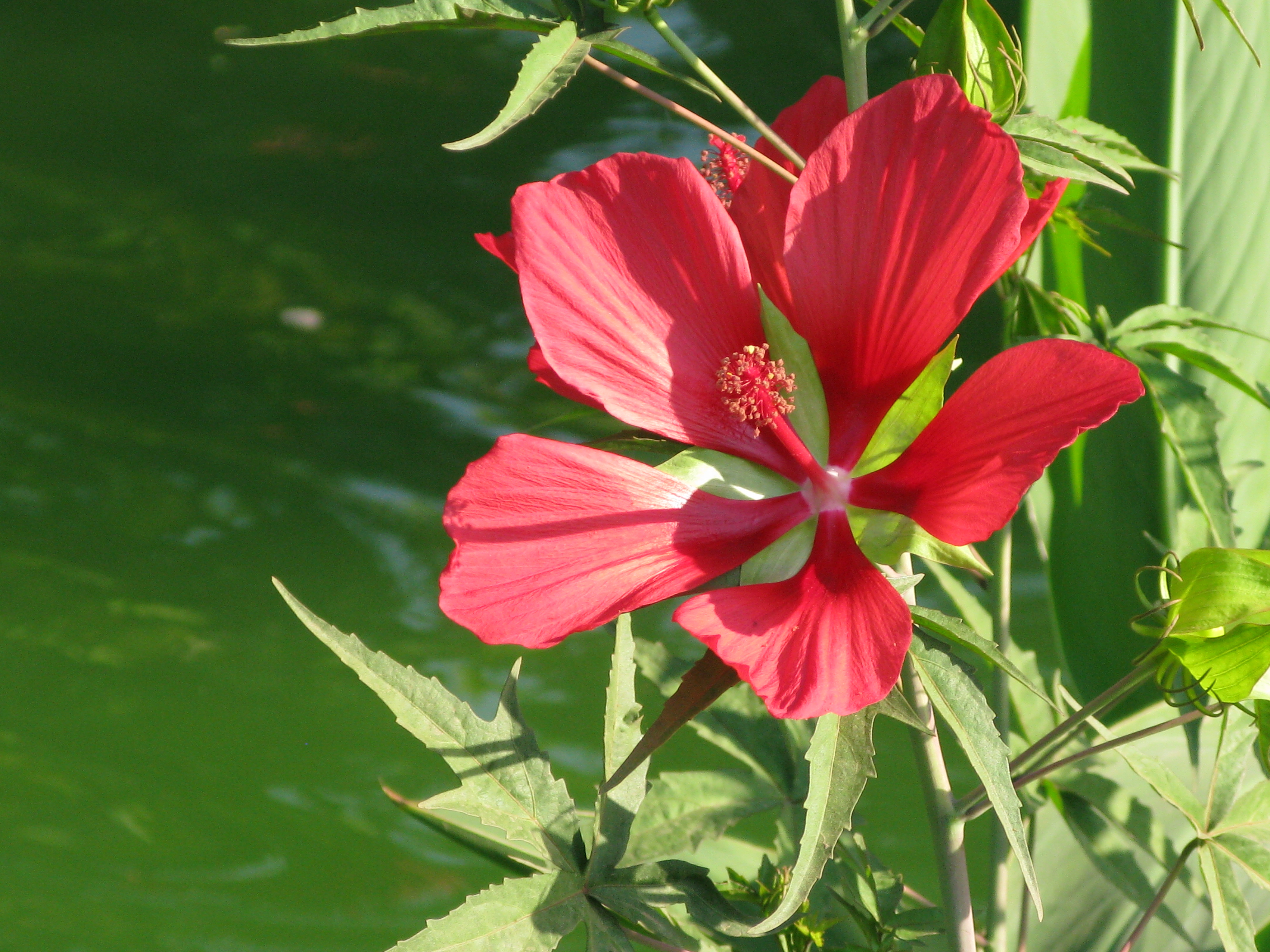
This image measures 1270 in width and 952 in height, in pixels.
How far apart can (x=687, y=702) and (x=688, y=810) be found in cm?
24

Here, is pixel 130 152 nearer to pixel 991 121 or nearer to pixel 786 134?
Answer: pixel 786 134

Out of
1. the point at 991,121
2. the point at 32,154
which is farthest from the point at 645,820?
the point at 32,154

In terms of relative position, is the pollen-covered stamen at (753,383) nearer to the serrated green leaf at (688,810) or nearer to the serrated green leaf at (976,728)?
the serrated green leaf at (976,728)

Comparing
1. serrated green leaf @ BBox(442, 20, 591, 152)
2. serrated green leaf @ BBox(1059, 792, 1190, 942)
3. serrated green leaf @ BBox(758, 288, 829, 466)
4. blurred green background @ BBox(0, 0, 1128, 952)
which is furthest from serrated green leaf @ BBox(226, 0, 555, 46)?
blurred green background @ BBox(0, 0, 1128, 952)

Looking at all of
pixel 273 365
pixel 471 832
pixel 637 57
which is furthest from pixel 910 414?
pixel 273 365

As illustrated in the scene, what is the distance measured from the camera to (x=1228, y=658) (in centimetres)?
37

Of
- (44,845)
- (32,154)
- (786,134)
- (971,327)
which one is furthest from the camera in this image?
(971,327)

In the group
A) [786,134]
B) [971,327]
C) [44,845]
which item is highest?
[786,134]

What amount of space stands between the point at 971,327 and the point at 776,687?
1120mm

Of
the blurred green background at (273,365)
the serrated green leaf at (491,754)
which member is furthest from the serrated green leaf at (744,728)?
the blurred green background at (273,365)

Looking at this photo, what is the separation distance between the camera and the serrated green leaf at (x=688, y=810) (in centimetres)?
55

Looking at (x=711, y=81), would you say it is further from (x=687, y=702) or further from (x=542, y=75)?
(x=687, y=702)

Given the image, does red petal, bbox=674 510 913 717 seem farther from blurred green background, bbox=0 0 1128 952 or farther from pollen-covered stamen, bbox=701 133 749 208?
blurred green background, bbox=0 0 1128 952

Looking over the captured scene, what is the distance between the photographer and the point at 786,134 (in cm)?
44
